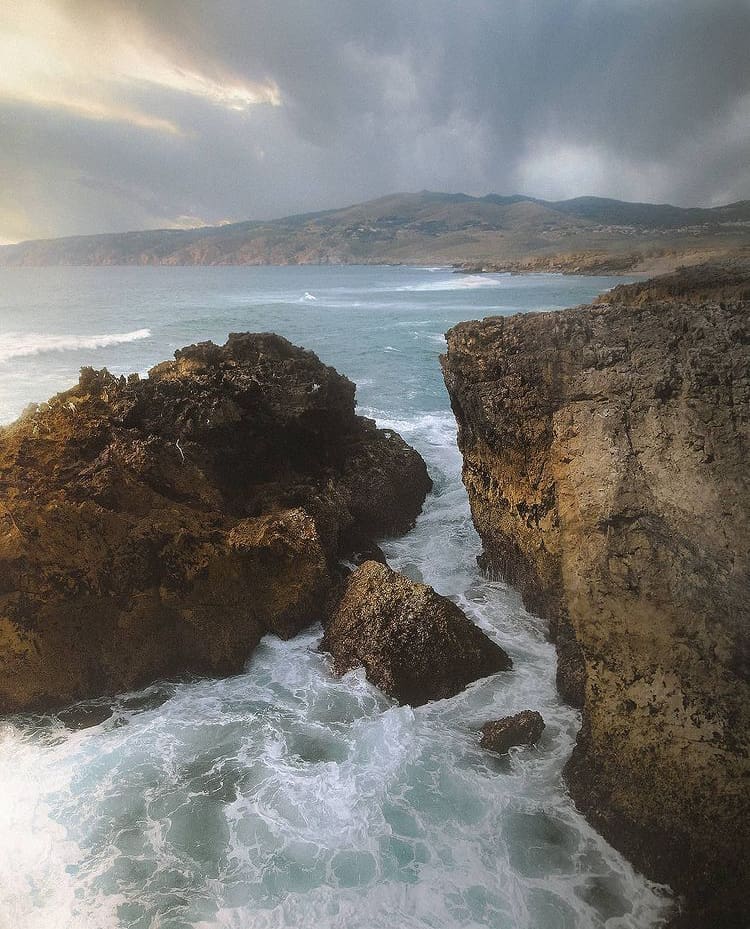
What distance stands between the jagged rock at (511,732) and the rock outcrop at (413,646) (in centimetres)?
67

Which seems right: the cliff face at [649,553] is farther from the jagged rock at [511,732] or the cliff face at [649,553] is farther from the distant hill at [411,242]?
the distant hill at [411,242]

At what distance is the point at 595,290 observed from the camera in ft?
107

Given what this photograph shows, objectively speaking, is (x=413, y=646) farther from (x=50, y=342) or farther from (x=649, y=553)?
(x=50, y=342)

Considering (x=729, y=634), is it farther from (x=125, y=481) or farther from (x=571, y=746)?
(x=125, y=481)

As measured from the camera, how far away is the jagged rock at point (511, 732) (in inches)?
197

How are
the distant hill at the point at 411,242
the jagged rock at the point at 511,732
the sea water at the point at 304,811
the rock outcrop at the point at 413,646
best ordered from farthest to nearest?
the distant hill at the point at 411,242, the rock outcrop at the point at 413,646, the jagged rock at the point at 511,732, the sea water at the point at 304,811

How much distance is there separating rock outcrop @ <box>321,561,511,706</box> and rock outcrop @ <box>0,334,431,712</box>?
3.05 feet

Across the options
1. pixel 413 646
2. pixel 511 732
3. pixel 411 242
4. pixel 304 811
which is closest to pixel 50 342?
pixel 413 646

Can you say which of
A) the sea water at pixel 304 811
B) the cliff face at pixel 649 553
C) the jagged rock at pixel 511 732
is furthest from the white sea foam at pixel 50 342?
the jagged rock at pixel 511 732

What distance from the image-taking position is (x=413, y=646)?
5.71 m

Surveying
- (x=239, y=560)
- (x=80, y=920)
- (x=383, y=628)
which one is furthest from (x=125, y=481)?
(x=80, y=920)

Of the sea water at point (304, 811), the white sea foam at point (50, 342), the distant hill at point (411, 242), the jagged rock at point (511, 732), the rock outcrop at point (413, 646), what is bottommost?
the sea water at point (304, 811)

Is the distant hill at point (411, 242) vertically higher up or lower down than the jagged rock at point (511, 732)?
higher up

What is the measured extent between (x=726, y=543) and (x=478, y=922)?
10.7ft
